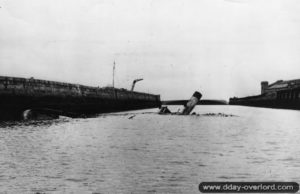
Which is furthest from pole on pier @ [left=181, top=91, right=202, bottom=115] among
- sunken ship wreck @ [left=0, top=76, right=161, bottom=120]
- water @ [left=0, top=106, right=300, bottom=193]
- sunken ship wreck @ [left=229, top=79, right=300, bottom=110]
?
sunken ship wreck @ [left=229, top=79, right=300, bottom=110]

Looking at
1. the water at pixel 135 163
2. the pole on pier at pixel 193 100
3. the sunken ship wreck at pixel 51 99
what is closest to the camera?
the water at pixel 135 163

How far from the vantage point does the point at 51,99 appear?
36938 mm

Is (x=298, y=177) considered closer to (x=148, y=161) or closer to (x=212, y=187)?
(x=212, y=187)

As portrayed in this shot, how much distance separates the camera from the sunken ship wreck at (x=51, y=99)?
29.2m

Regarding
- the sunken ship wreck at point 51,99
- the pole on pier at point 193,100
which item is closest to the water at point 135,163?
the sunken ship wreck at point 51,99

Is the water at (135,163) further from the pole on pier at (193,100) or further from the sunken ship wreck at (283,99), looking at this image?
the sunken ship wreck at (283,99)

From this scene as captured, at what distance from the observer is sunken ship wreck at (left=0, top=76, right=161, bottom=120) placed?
2922 cm

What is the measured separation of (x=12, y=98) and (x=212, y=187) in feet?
77.0

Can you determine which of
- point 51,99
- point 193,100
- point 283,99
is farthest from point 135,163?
point 283,99

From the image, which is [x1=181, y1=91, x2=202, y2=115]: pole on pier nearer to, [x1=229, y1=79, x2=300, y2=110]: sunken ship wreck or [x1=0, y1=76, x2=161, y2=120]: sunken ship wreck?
[x1=0, y1=76, x2=161, y2=120]: sunken ship wreck

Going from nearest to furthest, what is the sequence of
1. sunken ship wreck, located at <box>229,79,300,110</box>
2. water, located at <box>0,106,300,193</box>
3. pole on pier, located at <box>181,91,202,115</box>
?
water, located at <box>0,106,300,193</box>, pole on pier, located at <box>181,91,202,115</box>, sunken ship wreck, located at <box>229,79,300,110</box>

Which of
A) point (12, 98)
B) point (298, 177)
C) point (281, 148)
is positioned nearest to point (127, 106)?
point (12, 98)

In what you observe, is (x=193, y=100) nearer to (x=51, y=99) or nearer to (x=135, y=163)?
(x=51, y=99)

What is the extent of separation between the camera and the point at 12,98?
29.5 m
